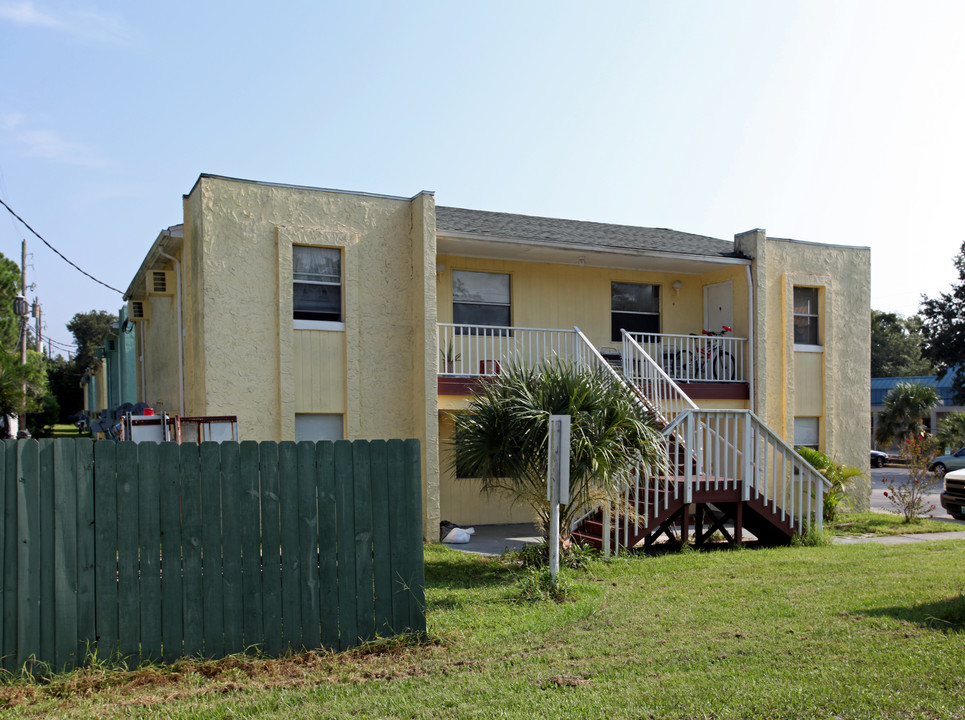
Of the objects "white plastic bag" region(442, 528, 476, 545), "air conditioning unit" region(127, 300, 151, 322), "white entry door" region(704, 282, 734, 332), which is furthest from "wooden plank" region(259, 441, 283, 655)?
"air conditioning unit" region(127, 300, 151, 322)

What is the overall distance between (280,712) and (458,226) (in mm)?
10565

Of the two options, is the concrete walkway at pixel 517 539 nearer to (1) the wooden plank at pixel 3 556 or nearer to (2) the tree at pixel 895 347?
(1) the wooden plank at pixel 3 556

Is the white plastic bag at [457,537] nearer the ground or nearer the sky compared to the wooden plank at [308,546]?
nearer the ground

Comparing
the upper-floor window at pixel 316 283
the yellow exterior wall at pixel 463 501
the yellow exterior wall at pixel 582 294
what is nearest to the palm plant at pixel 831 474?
the yellow exterior wall at pixel 582 294

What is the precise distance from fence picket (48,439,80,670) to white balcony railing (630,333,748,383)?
12.0 meters

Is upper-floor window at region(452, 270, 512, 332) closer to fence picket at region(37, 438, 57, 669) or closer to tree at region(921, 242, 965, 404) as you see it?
fence picket at region(37, 438, 57, 669)

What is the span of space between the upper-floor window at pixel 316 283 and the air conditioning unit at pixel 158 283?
11.6ft

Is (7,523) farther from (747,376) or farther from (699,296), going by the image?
(699,296)

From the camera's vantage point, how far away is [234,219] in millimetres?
12562

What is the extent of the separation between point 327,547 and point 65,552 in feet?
5.99

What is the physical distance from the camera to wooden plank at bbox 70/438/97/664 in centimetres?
570

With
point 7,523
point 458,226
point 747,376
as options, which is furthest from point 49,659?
point 747,376

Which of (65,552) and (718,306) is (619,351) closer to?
(718,306)

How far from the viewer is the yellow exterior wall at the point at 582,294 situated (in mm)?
15891
